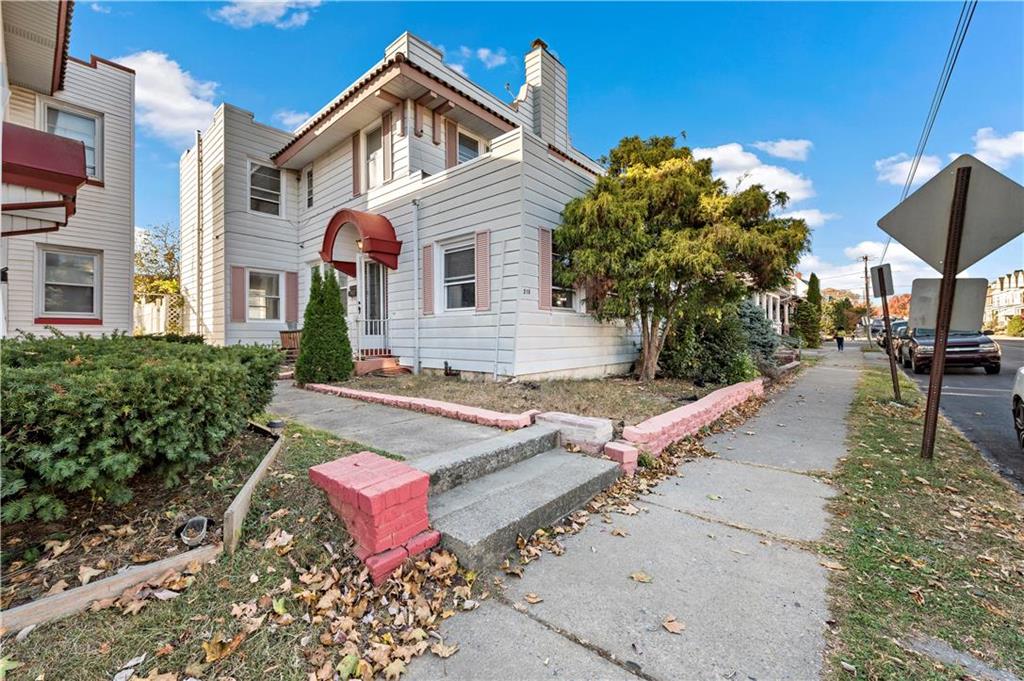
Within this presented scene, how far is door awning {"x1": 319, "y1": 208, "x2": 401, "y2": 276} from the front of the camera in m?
8.71

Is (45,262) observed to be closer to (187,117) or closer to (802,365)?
(187,117)

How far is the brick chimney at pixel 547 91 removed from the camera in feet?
39.9

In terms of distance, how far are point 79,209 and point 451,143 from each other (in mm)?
8169

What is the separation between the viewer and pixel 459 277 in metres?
8.54

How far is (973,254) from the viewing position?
13.3ft

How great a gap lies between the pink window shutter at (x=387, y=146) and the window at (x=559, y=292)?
4.48 m

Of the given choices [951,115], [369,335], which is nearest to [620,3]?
[369,335]

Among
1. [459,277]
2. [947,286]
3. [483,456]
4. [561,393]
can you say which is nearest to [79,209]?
[459,277]

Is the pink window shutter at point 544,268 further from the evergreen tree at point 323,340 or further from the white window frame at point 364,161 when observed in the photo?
the white window frame at point 364,161

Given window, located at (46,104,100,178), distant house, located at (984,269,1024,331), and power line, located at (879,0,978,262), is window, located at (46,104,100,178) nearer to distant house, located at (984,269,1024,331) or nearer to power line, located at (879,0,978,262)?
power line, located at (879,0,978,262)

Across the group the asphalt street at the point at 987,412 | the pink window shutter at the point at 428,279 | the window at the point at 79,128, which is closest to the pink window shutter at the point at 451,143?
the pink window shutter at the point at 428,279

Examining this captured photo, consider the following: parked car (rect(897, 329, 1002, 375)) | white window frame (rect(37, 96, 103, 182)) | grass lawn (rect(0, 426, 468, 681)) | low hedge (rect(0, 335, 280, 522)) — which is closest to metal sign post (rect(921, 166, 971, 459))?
grass lawn (rect(0, 426, 468, 681))

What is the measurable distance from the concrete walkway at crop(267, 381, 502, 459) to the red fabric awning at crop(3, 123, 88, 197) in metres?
3.48

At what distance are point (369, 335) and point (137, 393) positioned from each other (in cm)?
784
